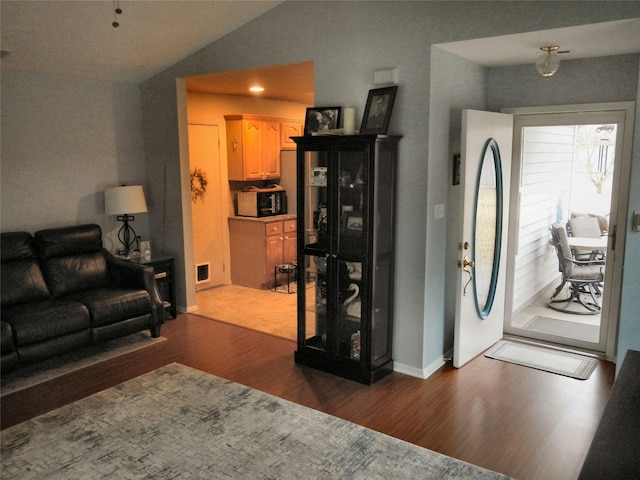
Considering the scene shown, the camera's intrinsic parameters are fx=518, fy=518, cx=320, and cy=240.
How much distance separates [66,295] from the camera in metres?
4.39

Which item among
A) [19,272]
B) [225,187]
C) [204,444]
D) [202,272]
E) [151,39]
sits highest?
[151,39]

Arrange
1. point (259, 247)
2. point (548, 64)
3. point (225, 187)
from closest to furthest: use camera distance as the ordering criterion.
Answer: point (548, 64)
point (259, 247)
point (225, 187)

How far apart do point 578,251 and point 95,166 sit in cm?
473

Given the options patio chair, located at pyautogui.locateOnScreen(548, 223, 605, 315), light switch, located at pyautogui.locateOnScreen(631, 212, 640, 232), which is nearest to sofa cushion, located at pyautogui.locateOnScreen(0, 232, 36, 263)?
light switch, located at pyautogui.locateOnScreen(631, 212, 640, 232)

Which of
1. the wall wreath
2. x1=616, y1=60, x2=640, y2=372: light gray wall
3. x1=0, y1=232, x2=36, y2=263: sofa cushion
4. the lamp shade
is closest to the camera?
x1=616, y1=60, x2=640, y2=372: light gray wall

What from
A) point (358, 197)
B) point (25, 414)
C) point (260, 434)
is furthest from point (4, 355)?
point (358, 197)

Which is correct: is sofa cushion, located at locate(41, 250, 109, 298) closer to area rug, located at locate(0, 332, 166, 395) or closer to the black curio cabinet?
area rug, located at locate(0, 332, 166, 395)

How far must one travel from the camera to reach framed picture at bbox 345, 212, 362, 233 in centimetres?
363

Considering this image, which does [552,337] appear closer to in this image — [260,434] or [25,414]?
[260,434]

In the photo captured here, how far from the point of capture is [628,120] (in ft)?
12.6

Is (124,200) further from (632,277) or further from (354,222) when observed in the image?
(632,277)

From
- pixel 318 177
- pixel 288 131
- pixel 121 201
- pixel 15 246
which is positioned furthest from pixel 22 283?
pixel 288 131

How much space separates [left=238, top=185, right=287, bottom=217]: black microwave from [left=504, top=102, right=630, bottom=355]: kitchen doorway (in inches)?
116

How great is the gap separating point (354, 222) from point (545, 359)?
6.37 feet
